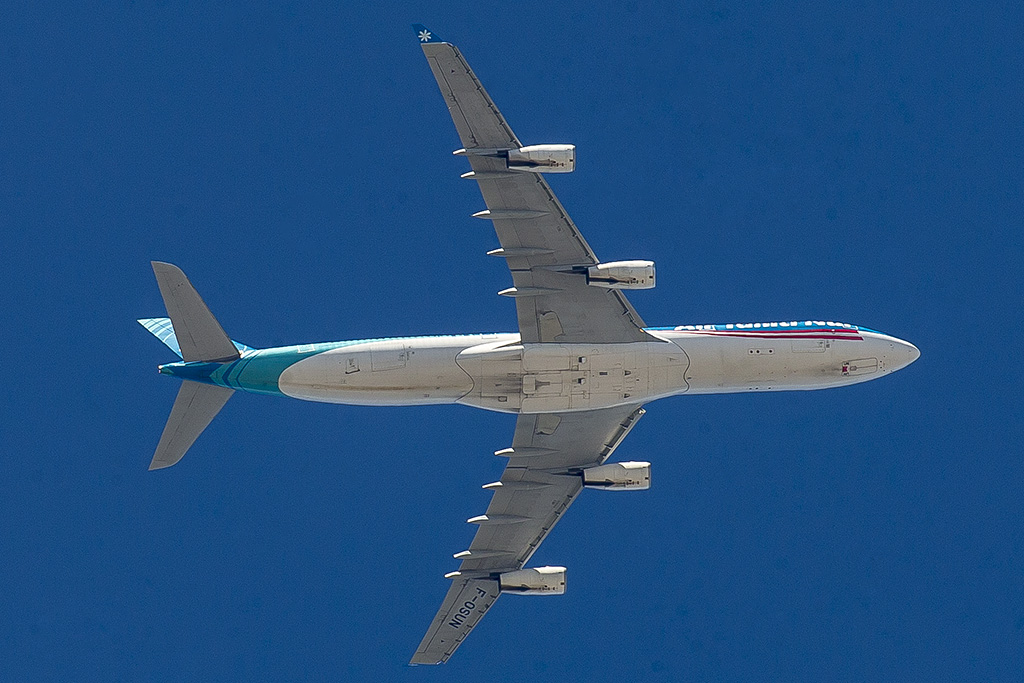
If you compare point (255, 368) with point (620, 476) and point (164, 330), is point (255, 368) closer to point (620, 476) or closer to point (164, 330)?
point (164, 330)

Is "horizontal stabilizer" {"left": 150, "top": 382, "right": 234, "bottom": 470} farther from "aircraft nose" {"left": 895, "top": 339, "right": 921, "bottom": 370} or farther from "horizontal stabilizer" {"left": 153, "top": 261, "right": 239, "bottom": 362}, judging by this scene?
"aircraft nose" {"left": 895, "top": 339, "right": 921, "bottom": 370}

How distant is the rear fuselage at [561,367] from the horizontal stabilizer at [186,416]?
2.57 feet

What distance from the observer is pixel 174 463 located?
6094 cm

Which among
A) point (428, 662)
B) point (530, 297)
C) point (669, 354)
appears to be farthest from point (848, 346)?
point (428, 662)

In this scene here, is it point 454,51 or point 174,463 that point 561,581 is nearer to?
point 174,463

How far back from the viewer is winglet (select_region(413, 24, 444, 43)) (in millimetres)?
55844

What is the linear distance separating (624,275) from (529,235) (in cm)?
416

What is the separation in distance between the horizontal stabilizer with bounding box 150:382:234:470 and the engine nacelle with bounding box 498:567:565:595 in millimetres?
14971

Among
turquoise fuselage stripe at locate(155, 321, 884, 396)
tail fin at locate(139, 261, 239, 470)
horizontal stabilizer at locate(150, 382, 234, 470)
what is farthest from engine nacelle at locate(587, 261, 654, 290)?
horizontal stabilizer at locate(150, 382, 234, 470)

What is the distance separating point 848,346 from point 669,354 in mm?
7872

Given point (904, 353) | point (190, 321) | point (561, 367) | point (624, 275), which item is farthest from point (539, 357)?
point (904, 353)

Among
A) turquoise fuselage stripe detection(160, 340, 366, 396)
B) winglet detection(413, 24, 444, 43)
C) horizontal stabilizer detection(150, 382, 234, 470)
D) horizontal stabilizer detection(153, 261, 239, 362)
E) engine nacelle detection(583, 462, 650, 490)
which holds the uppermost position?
winglet detection(413, 24, 444, 43)

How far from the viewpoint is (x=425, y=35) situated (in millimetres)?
55875

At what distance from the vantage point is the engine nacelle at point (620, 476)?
63625 millimetres
